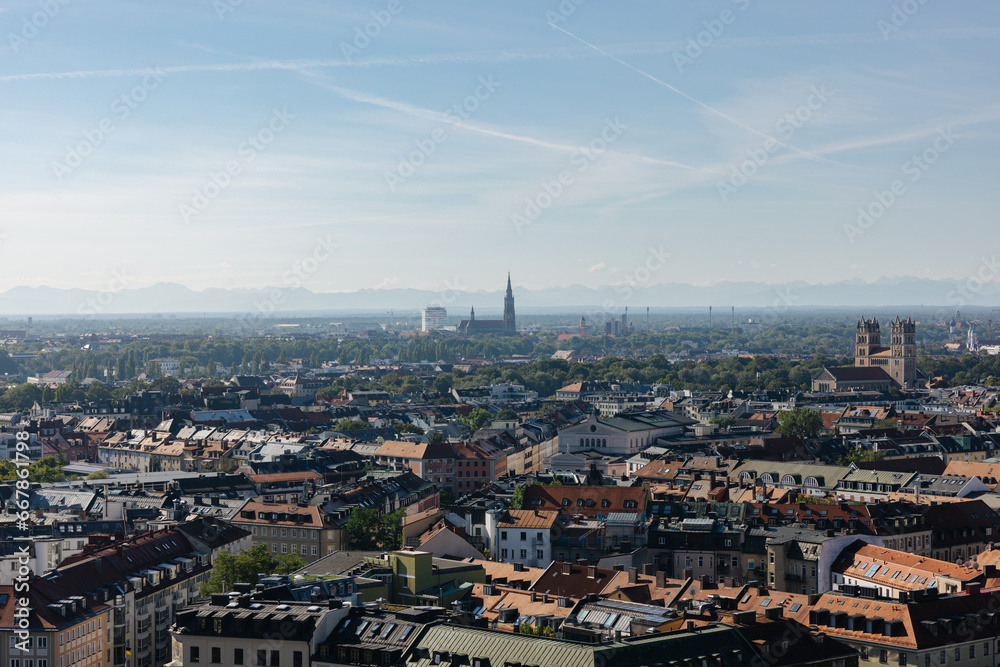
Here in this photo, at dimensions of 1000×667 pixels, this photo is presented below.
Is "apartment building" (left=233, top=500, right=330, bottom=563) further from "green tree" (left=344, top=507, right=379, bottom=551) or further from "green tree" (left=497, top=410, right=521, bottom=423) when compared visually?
"green tree" (left=497, top=410, right=521, bottom=423)

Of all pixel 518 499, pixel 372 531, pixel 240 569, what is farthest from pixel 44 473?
pixel 240 569

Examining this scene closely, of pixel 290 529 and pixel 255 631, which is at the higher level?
pixel 255 631

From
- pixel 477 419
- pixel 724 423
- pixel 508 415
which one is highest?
pixel 724 423

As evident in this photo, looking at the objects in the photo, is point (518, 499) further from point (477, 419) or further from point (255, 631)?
point (477, 419)

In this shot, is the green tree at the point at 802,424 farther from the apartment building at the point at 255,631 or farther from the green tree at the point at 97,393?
the green tree at the point at 97,393

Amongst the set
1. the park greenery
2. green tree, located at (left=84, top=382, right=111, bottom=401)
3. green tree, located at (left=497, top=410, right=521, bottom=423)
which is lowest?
green tree, located at (left=497, top=410, right=521, bottom=423)

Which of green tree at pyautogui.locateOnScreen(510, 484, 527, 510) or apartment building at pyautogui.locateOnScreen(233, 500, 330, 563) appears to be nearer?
apartment building at pyautogui.locateOnScreen(233, 500, 330, 563)

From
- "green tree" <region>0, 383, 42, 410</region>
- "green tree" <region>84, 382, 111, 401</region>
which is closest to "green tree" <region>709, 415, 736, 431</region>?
"green tree" <region>84, 382, 111, 401</region>

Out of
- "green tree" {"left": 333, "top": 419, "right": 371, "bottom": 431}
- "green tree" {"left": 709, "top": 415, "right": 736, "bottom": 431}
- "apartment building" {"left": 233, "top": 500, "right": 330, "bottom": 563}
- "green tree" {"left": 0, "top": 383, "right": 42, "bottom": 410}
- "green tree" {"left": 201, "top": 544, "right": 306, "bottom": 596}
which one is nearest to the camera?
"green tree" {"left": 201, "top": 544, "right": 306, "bottom": 596}

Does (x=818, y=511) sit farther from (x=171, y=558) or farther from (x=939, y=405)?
(x=939, y=405)

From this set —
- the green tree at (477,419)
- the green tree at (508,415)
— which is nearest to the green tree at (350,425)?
the green tree at (477,419)
